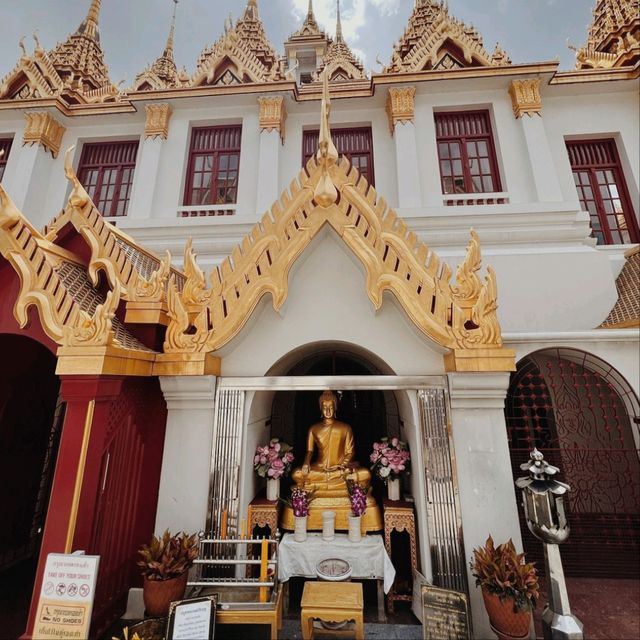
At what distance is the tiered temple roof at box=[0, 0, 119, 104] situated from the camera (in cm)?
940

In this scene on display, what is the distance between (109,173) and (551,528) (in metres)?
10.6

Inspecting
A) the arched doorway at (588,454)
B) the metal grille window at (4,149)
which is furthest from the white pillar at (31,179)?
the arched doorway at (588,454)

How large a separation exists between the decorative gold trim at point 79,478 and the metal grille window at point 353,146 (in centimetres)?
708

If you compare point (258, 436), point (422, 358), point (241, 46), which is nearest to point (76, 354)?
point (258, 436)

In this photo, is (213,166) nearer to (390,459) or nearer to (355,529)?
(390,459)

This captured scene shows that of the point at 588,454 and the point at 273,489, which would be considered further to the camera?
the point at 588,454

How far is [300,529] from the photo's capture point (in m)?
3.91

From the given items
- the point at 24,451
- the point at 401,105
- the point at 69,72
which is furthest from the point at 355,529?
the point at 69,72

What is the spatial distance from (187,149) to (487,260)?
7059mm

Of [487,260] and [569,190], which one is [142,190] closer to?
[487,260]

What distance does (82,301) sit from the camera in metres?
3.40

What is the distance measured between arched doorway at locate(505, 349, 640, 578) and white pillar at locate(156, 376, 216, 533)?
3576 millimetres

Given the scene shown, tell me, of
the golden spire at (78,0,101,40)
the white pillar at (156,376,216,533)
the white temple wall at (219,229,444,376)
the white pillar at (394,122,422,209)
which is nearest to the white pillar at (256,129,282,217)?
the white pillar at (394,122,422,209)

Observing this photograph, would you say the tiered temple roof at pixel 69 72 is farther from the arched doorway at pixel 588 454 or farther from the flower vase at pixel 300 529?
the arched doorway at pixel 588 454
